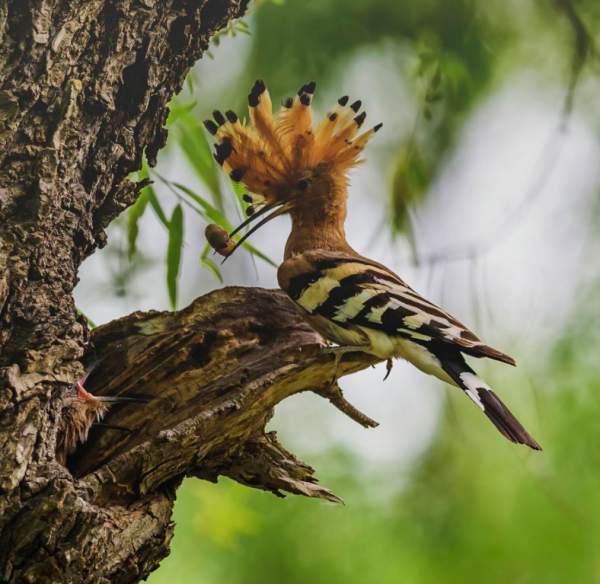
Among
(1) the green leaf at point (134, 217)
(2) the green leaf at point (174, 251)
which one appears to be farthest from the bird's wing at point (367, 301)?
(1) the green leaf at point (134, 217)

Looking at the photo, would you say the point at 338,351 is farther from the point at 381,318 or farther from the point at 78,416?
the point at 78,416

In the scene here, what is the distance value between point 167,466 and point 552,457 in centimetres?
128

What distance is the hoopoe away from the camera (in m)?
1.03

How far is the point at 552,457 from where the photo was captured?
75.8 inches

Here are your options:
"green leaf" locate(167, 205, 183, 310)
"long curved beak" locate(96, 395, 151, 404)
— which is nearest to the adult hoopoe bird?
"green leaf" locate(167, 205, 183, 310)

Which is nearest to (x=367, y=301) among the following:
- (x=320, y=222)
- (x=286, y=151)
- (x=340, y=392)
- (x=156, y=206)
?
(x=340, y=392)

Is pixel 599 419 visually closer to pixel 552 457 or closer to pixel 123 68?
pixel 552 457

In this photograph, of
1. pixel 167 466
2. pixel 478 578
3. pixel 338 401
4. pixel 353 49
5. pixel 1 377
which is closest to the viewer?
pixel 1 377

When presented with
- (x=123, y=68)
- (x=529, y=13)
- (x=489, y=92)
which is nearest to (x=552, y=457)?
(x=489, y=92)

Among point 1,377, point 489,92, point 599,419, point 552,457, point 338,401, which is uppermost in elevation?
point 489,92

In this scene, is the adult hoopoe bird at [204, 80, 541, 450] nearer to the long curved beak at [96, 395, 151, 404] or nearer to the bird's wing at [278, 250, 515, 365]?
the bird's wing at [278, 250, 515, 365]

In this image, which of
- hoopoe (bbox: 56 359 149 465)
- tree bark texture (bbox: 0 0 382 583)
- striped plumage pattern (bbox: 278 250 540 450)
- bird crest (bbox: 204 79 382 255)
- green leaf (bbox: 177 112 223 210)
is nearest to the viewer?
tree bark texture (bbox: 0 0 382 583)

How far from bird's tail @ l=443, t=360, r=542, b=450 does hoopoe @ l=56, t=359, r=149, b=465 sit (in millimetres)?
507

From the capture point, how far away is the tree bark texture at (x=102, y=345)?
2.85 ft
